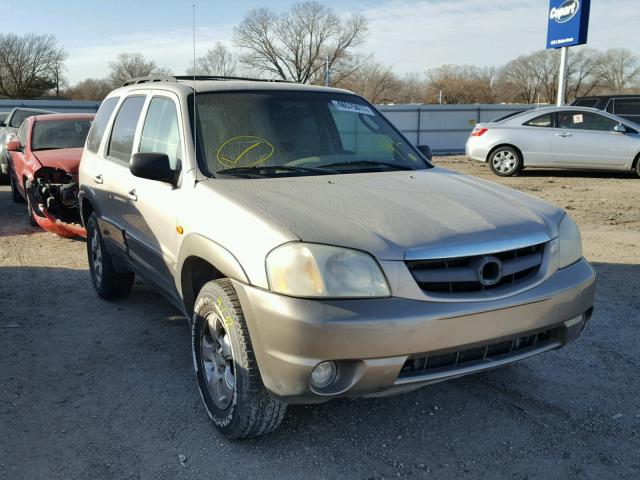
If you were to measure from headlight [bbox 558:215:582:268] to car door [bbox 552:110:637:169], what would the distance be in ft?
36.0

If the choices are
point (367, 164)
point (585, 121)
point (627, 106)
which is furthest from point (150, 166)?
point (627, 106)

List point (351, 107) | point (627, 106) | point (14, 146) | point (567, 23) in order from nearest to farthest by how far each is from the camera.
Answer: point (351, 107) < point (14, 146) < point (627, 106) < point (567, 23)

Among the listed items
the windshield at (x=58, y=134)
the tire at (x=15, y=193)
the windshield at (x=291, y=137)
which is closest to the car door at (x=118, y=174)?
the windshield at (x=291, y=137)

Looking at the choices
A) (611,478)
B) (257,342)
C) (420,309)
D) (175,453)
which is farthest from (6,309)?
(611,478)

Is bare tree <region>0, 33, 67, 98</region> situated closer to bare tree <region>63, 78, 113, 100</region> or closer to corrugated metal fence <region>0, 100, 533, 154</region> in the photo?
bare tree <region>63, 78, 113, 100</region>

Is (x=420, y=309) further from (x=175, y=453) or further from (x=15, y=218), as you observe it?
(x=15, y=218)

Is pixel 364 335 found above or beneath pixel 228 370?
above

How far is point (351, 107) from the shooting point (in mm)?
4402

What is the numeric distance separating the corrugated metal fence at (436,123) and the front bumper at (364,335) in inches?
898

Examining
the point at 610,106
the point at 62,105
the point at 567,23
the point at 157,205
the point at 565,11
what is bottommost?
the point at 157,205

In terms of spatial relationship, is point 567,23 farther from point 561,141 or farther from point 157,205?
point 157,205

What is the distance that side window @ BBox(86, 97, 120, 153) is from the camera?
5.11m

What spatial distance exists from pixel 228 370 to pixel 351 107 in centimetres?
218

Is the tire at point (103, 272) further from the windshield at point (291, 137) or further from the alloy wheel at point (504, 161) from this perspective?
the alloy wheel at point (504, 161)
